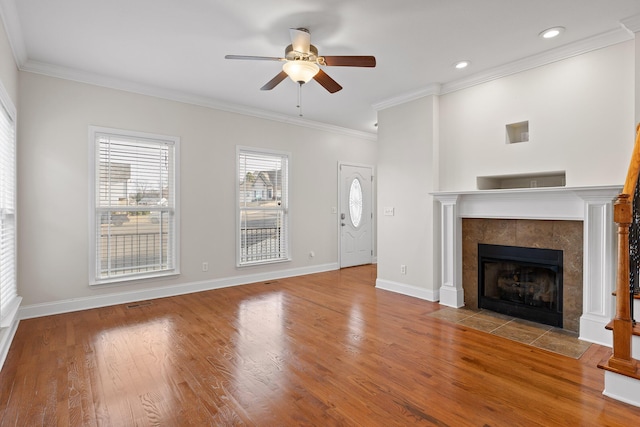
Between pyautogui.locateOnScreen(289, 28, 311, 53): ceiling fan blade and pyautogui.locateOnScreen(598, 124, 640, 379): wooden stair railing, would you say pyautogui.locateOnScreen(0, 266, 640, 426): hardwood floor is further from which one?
pyautogui.locateOnScreen(289, 28, 311, 53): ceiling fan blade

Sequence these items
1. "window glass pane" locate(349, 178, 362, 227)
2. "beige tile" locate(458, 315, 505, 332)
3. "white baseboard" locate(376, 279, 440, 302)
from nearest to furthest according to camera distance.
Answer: "beige tile" locate(458, 315, 505, 332), "white baseboard" locate(376, 279, 440, 302), "window glass pane" locate(349, 178, 362, 227)

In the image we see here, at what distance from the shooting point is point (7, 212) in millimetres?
3158

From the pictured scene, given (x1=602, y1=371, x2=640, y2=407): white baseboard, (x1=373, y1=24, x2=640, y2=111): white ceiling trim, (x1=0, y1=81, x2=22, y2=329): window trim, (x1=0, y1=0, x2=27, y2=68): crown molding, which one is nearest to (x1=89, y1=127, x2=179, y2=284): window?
(x1=0, y1=81, x2=22, y2=329): window trim

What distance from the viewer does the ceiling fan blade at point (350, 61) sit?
2.79 metres

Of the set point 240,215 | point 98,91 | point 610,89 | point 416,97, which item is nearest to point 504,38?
point 610,89

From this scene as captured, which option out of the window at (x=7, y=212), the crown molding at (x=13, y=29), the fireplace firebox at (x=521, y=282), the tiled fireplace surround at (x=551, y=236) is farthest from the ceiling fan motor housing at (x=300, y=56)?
the fireplace firebox at (x=521, y=282)

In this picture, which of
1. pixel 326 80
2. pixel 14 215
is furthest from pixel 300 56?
pixel 14 215

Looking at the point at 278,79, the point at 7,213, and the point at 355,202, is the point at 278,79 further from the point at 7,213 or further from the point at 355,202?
the point at 355,202

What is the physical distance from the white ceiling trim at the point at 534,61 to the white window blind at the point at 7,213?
447cm

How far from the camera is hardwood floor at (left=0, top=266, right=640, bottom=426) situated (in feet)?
6.51

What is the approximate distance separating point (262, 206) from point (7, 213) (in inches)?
126

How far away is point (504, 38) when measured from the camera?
3.18 meters

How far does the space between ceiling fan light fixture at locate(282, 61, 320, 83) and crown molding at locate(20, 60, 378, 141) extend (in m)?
2.38

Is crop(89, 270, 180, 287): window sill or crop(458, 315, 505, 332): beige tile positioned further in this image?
crop(89, 270, 180, 287): window sill
